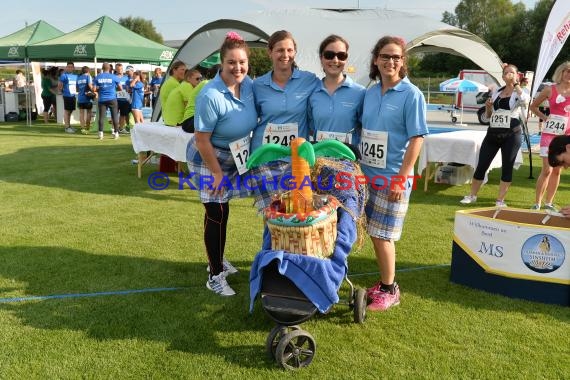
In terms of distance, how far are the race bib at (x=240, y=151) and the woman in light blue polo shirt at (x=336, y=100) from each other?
1.51ft

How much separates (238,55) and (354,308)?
1647 mm

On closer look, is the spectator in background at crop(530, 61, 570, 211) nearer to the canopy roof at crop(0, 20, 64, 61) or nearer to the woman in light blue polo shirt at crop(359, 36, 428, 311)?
the woman in light blue polo shirt at crop(359, 36, 428, 311)

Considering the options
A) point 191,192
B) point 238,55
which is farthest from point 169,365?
point 191,192

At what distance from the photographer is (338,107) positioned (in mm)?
2910

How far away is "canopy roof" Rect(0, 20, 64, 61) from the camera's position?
529 inches

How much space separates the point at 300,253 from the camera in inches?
96.1

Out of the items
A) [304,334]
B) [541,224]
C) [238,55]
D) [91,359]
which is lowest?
[91,359]

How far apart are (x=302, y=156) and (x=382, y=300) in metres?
1.23

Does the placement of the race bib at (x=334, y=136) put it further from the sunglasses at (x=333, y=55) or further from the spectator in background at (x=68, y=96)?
the spectator in background at (x=68, y=96)

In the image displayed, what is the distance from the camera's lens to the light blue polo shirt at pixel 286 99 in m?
2.97

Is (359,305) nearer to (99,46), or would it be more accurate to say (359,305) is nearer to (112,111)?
(112,111)

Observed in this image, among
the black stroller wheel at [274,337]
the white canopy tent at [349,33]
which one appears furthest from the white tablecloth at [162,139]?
the black stroller wheel at [274,337]

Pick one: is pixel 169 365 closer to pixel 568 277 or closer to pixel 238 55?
pixel 238 55

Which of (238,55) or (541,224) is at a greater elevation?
(238,55)
